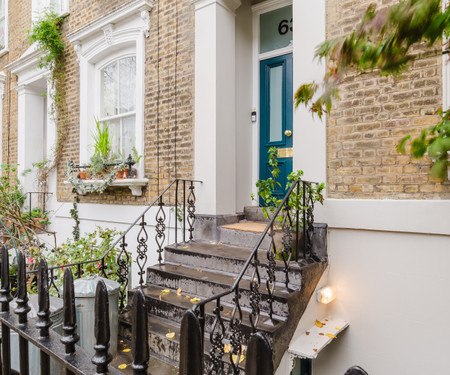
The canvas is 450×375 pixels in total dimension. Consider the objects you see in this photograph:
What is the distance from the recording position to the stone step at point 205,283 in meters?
3.22

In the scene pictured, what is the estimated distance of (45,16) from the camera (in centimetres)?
750

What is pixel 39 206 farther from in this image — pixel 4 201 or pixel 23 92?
pixel 23 92

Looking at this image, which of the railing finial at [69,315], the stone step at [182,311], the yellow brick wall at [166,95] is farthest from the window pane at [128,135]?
the railing finial at [69,315]

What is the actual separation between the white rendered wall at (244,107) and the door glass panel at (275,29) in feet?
0.74

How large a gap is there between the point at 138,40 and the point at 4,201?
14.3 feet

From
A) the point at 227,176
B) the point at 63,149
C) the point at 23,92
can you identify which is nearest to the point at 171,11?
the point at 227,176

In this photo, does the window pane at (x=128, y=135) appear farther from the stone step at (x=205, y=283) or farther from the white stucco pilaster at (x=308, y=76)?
the white stucco pilaster at (x=308, y=76)

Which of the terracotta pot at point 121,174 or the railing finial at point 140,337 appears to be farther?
the terracotta pot at point 121,174

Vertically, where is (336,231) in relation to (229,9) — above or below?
below

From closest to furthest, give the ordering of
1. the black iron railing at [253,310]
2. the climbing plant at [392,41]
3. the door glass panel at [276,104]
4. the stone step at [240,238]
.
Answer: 1. the black iron railing at [253,310]
2. the climbing plant at [392,41]
3. the stone step at [240,238]
4. the door glass panel at [276,104]

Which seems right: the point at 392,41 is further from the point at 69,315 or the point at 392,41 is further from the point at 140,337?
the point at 69,315

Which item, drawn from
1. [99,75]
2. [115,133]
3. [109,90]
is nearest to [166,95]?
[115,133]

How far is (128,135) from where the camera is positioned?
6312mm

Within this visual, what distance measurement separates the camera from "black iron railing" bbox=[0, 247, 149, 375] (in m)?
0.95
